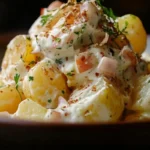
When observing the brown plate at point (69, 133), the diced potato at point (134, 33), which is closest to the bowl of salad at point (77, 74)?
the diced potato at point (134, 33)

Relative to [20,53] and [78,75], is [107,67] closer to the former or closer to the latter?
[78,75]

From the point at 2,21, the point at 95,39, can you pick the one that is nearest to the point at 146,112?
the point at 95,39

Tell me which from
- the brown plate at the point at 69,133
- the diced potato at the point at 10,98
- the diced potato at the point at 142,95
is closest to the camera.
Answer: the brown plate at the point at 69,133

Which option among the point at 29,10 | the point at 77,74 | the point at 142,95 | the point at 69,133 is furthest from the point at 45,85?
the point at 29,10

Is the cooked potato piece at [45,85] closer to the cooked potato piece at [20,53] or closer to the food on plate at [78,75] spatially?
the food on plate at [78,75]

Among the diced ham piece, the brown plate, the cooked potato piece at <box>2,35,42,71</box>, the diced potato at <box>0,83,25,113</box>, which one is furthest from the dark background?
the brown plate

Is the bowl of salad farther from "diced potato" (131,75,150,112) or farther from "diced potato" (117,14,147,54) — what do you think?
"diced potato" (117,14,147,54)

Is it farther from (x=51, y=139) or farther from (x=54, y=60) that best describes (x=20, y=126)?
(x=54, y=60)
